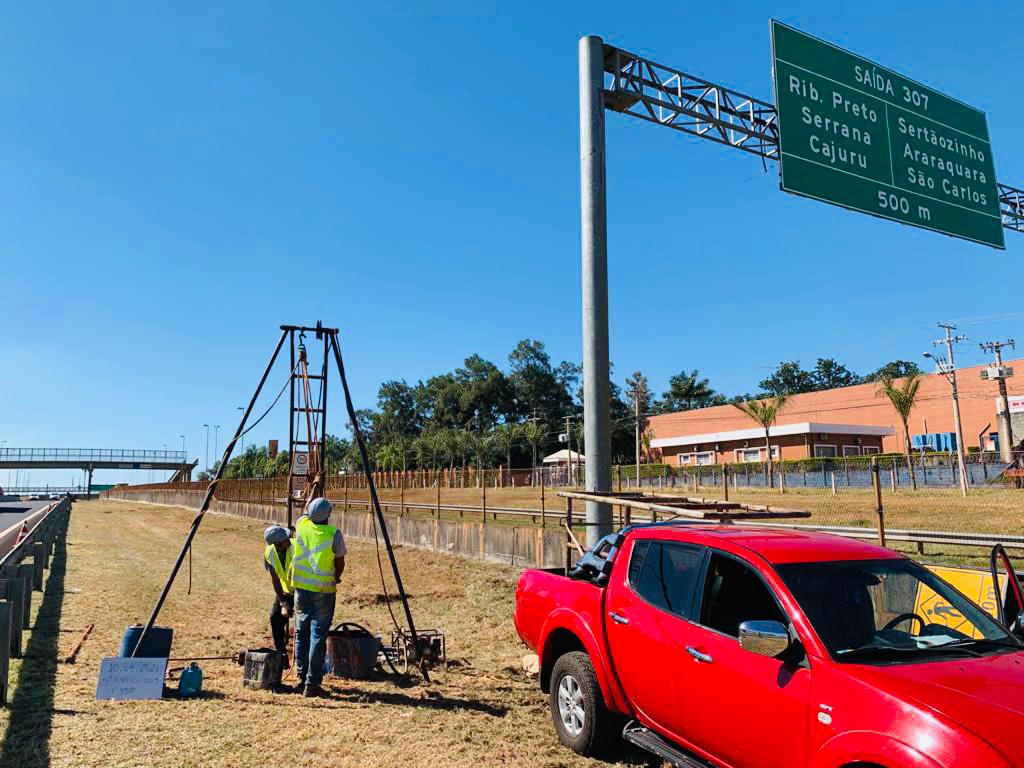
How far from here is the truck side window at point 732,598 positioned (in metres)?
4.42

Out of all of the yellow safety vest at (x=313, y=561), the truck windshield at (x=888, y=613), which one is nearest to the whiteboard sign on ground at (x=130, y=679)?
the yellow safety vest at (x=313, y=561)

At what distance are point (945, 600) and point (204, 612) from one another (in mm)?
10829

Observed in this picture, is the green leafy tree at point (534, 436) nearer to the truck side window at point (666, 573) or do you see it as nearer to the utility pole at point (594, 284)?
the utility pole at point (594, 284)

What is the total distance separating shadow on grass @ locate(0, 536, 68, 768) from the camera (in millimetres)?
5488

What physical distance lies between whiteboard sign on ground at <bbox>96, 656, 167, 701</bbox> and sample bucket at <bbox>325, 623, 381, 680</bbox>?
1631 millimetres

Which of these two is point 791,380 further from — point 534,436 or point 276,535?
point 276,535

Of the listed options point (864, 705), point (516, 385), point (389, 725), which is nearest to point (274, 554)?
point (389, 725)

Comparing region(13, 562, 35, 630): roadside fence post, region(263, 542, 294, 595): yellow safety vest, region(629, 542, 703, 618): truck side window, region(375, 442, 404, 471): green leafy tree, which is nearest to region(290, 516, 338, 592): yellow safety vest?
region(263, 542, 294, 595): yellow safety vest

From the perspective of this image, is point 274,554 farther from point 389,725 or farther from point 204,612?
point 204,612

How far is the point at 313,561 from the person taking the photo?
24.1ft

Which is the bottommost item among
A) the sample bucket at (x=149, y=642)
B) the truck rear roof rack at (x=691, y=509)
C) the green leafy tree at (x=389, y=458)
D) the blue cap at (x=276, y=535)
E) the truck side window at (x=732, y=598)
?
the sample bucket at (x=149, y=642)

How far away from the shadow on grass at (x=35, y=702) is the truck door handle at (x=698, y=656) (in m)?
4.53

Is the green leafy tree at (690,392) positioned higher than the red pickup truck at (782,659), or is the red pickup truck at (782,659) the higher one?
the green leafy tree at (690,392)

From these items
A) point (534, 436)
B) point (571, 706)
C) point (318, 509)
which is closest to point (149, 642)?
point (318, 509)
